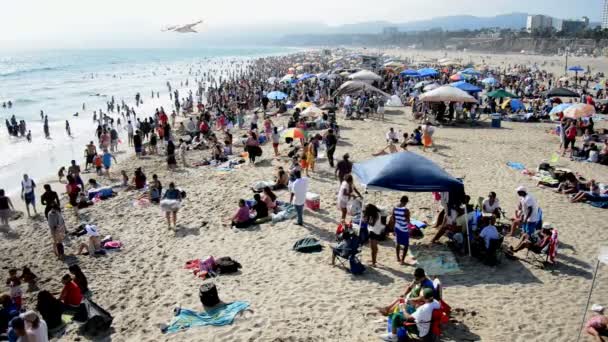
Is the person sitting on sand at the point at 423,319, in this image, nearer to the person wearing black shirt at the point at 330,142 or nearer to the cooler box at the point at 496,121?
the person wearing black shirt at the point at 330,142

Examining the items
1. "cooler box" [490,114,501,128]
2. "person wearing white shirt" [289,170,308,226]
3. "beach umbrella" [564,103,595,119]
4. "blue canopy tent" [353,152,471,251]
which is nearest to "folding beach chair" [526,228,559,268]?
"blue canopy tent" [353,152,471,251]

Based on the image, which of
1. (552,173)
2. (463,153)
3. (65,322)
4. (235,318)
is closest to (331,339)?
(235,318)

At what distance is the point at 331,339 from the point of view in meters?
5.64

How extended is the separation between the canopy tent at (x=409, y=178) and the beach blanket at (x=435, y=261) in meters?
1.11

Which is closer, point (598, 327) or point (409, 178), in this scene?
point (598, 327)

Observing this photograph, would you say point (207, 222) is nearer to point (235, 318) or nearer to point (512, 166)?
point (235, 318)

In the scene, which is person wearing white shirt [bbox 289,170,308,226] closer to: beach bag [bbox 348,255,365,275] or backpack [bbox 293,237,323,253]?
backpack [bbox 293,237,323,253]

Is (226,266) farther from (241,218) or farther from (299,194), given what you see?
(299,194)

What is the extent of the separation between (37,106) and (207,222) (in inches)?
1347

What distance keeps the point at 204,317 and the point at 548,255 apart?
18.6 ft

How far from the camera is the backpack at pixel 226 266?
25.2 feet

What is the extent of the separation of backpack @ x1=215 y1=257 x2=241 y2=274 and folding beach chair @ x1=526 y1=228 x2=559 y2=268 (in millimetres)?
5042

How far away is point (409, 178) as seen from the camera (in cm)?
754

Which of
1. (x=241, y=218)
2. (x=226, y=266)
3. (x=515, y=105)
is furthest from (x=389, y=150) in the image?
(x=515, y=105)
